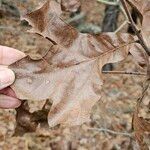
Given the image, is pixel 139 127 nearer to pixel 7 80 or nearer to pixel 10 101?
pixel 7 80

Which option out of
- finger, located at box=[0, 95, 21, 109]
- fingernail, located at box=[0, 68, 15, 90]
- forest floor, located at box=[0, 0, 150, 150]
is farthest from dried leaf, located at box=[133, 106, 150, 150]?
→ forest floor, located at box=[0, 0, 150, 150]

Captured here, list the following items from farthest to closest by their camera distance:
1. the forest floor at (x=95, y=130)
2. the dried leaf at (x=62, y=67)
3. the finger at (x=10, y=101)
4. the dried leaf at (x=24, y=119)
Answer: the forest floor at (x=95, y=130), the finger at (x=10, y=101), the dried leaf at (x=24, y=119), the dried leaf at (x=62, y=67)

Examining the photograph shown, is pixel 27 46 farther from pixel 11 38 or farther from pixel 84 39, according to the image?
pixel 84 39

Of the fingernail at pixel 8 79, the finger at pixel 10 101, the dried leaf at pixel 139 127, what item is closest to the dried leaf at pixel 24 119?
the finger at pixel 10 101

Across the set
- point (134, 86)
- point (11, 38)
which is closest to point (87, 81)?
point (134, 86)

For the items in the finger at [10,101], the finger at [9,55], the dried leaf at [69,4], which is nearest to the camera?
the dried leaf at [69,4]

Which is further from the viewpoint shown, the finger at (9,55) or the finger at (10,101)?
the finger at (9,55)

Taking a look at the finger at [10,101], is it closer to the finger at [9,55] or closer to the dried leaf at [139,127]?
the finger at [9,55]

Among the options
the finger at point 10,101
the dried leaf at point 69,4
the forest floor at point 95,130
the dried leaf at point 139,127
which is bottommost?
the forest floor at point 95,130
